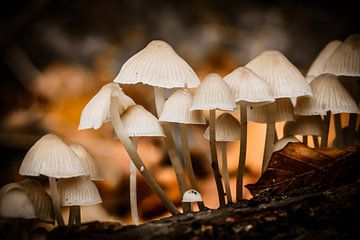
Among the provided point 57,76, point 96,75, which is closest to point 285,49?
point 96,75

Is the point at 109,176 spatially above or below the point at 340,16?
below

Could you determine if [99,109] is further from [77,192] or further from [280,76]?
[280,76]

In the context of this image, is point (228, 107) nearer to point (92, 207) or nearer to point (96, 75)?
point (92, 207)

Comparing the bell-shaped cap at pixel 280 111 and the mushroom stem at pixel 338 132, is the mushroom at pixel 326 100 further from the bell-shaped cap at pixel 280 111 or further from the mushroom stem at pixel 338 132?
the mushroom stem at pixel 338 132

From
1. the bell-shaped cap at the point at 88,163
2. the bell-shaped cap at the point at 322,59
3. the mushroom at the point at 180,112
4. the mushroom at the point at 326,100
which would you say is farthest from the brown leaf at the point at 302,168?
the bell-shaped cap at the point at 322,59

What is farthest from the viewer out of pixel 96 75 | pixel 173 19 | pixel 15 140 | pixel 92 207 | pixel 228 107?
pixel 173 19

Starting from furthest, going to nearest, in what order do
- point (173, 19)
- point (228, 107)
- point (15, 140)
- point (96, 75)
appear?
point (173, 19)
point (96, 75)
point (15, 140)
point (228, 107)

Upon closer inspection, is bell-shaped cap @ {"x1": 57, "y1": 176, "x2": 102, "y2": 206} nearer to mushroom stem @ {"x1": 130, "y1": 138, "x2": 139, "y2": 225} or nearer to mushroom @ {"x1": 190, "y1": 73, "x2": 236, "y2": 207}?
mushroom stem @ {"x1": 130, "y1": 138, "x2": 139, "y2": 225}
